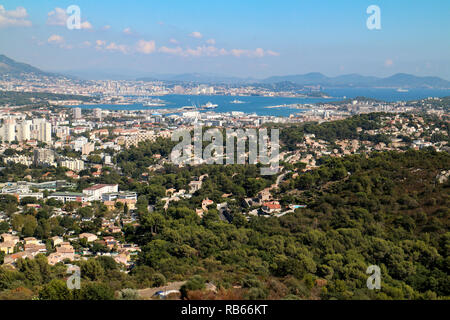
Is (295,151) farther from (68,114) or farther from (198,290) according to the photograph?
(68,114)

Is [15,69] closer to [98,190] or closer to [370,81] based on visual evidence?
[98,190]

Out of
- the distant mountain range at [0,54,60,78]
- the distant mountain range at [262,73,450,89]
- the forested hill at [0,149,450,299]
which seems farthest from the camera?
the distant mountain range at [262,73,450,89]

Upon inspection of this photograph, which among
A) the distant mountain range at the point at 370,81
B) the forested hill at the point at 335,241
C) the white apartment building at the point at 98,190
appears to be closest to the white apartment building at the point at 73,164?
the white apartment building at the point at 98,190

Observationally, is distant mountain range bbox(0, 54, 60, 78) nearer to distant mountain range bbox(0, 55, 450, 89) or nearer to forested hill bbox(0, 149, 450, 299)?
distant mountain range bbox(0, 55, 450, 89)

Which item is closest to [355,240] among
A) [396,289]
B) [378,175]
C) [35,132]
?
[396,289]

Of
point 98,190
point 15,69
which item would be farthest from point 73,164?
point 15,69

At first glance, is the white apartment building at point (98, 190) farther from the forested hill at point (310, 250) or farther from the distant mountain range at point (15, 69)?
the distant mountain range at point (15, 69)

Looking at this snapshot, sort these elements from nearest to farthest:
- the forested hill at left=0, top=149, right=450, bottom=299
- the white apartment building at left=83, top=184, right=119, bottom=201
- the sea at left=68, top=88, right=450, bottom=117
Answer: the forested hill at left=0, top=149, right=450, bottom=299 → the white apartment building at left=83, top=184, right=119, bottom=201 → the sea at left=68, top=88, right=450, bottom=117

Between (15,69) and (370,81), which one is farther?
(370,81)

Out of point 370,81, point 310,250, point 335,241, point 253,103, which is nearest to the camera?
point 310,250

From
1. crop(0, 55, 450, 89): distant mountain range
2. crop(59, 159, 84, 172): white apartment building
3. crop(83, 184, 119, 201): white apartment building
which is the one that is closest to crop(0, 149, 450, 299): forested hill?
crop(83, 184, 119, 201): white apartment building

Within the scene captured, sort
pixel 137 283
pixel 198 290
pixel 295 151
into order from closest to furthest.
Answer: pixel 198 290
pixel 137 283
pixel 295 151
